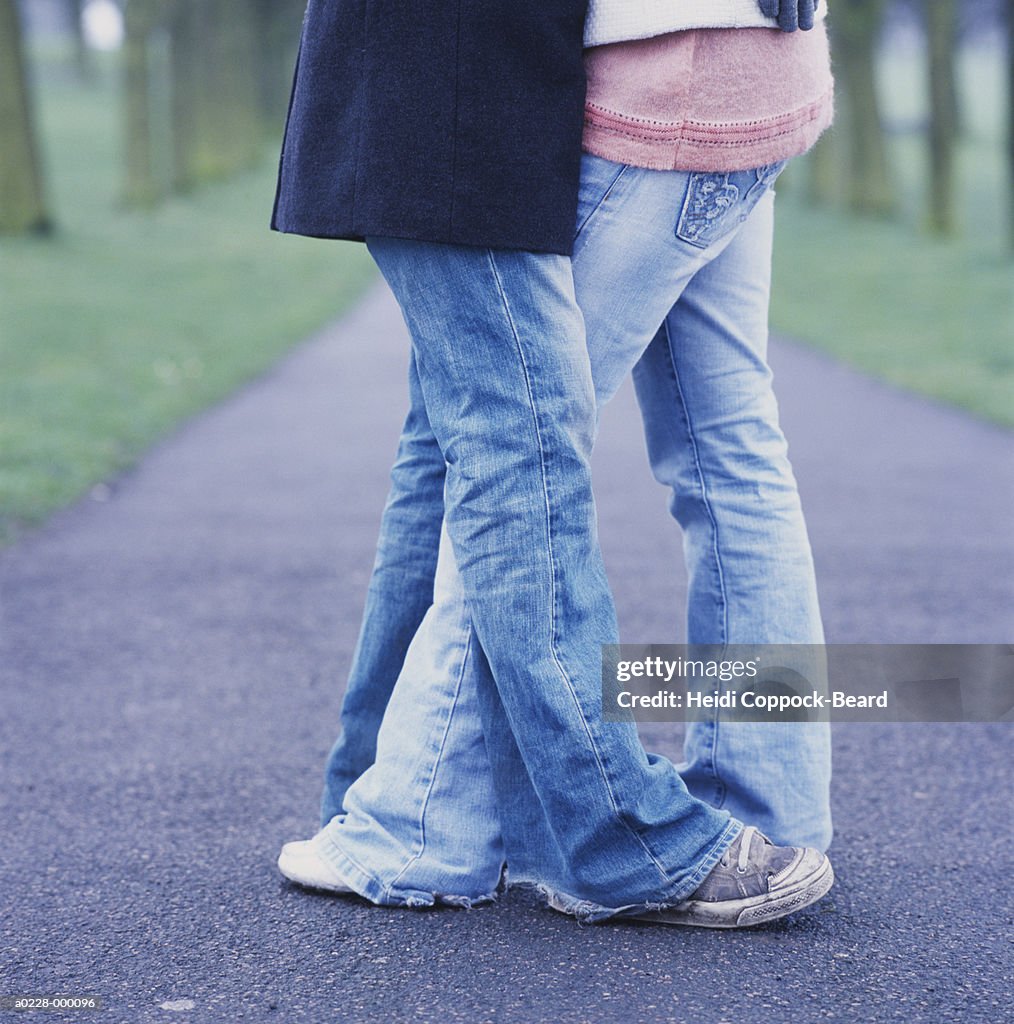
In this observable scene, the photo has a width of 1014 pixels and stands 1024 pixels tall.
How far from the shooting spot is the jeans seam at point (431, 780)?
2.16m

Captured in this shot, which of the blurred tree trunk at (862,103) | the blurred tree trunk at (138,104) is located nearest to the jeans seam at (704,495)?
the blurred tree trunk at (862,103)

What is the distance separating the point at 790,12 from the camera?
6.51 feet

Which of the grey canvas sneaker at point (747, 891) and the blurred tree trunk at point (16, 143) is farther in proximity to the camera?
the blurred tree trunk at point (16, 143)

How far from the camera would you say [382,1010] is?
1.92 metres

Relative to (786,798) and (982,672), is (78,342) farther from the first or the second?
(786,798)

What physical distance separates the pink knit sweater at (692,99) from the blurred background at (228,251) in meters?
3.95

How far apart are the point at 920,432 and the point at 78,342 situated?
6.35 m

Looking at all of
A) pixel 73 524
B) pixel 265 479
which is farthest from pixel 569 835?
pixel 265 479

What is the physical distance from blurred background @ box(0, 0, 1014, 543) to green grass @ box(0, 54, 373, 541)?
0.03 metres

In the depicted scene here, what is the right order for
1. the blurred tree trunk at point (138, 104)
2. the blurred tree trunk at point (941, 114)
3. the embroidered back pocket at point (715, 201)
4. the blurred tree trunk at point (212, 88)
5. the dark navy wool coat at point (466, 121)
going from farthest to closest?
the blurred tree trunk at point (212, 88)
the blurred tree trunk at point (138, 104)
the blurred tree trunk at point (941, 114)
the embroidered back pocket at point (715, 201)
the dark navy wool coat at point (466, 121)

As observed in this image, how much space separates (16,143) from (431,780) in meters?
17.7

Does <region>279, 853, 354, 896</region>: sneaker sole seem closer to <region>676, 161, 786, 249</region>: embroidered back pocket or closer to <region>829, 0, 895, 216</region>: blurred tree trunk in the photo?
<region>676, 161, 786, 249</region>: embroidered back pocket

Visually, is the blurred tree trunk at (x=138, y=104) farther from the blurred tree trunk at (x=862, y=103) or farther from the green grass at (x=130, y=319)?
the blurred tree trunk at (x=862, y=103)

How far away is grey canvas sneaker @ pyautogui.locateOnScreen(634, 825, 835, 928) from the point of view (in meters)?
2.12
